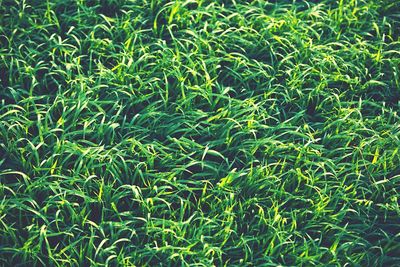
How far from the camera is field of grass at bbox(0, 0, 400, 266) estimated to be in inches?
115

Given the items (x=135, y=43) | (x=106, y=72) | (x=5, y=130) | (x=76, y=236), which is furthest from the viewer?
(x=135, y=43)

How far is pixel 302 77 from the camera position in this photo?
11.8 feet

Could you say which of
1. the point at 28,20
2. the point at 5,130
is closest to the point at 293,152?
the point at 5,130

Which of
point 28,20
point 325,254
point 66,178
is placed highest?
point 28,20

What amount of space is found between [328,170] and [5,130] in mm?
1667

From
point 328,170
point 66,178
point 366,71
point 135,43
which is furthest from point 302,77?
point 66,178

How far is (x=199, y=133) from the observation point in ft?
10.8

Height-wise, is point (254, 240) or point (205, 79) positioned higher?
point (205, 79)

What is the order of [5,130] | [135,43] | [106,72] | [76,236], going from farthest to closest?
1. [135,43]
2. [106,72]
3. [5,130]
4. [76,236]

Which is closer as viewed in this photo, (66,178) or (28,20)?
(66,178)

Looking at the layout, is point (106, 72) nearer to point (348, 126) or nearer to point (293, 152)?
point (293, 152)

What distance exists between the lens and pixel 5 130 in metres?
3.20

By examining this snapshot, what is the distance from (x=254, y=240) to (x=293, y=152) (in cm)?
57

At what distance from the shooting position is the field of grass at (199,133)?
9.60 feet
